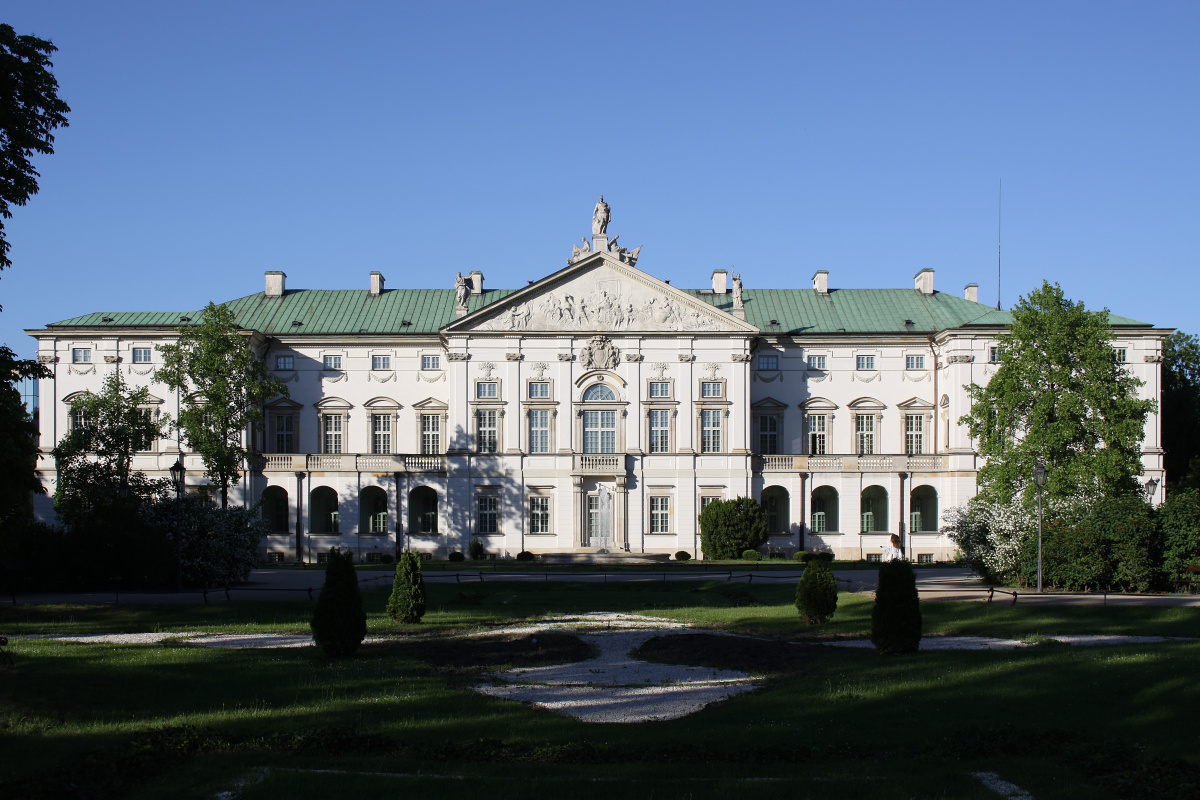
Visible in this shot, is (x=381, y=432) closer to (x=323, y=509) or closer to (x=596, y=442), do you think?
(x=323, y=509)

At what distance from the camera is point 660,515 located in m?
54.2

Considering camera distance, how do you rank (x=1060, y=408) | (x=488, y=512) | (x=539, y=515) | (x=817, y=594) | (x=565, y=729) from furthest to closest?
(x=488, y=512), (x=539, y=515), (x=1060, y=408), (x=817, y=594), (x=565, y=729)

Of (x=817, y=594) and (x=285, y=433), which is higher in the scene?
(x=285, y=433)

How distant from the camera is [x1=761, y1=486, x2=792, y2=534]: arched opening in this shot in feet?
185

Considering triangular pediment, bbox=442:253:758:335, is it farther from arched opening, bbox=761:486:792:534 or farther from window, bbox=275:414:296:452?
window, bbox=275:414:296:452

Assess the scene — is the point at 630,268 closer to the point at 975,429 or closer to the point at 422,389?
the point at 422,389

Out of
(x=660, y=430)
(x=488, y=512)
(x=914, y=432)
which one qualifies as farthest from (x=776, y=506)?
(x=488, y=512)

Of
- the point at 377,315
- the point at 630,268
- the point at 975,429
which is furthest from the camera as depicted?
the point at 377,315

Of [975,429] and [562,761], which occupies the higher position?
[975,429]

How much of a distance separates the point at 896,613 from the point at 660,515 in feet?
119

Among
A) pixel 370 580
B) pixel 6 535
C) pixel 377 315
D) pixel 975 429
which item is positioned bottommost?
pixel 370 580

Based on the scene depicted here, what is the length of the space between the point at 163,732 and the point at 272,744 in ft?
4.92

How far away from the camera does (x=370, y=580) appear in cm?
3541

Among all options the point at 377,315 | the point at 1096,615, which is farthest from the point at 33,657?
the point at 377,315
